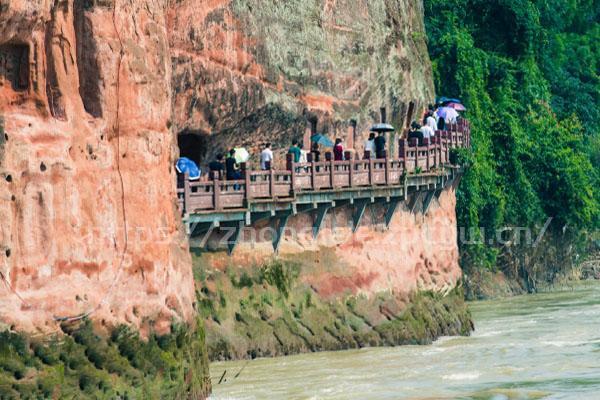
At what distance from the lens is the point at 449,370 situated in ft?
143

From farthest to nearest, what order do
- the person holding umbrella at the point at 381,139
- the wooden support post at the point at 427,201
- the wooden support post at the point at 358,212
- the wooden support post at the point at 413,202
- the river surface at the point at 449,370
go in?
1. the wooden support post at the point at 427,201
2. the wooden support post at the point at 413,202
3. the person holding umbrella at the point at 381,139
4. the wooden support post at the point at 358,212
5. the river surface at the point at 449,370

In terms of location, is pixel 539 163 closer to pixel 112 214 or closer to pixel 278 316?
pixel 278 316

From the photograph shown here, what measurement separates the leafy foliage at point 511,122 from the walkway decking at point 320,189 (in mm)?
11440

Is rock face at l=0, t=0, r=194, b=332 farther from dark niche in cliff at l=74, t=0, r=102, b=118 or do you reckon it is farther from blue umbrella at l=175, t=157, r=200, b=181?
blue umbrella at l=175, t=157, r=200, b=181

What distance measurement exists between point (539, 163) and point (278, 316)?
86.3 feet

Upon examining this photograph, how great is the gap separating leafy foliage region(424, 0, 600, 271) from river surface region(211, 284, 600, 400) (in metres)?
13.0

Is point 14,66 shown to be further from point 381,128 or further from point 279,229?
point 381,128

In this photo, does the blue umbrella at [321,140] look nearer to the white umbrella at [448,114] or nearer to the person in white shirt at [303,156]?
the person in white shirt at [303,156]

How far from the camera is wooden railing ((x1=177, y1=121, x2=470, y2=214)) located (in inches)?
1614

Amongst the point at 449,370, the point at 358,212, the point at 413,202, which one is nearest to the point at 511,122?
the point at 413,202

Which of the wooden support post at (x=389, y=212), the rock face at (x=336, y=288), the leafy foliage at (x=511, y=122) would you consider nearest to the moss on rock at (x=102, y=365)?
the rock face at (x=336, y=288)

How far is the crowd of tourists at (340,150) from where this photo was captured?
A: 140 ft

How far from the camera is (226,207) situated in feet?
137

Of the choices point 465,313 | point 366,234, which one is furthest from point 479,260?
point 366,234
